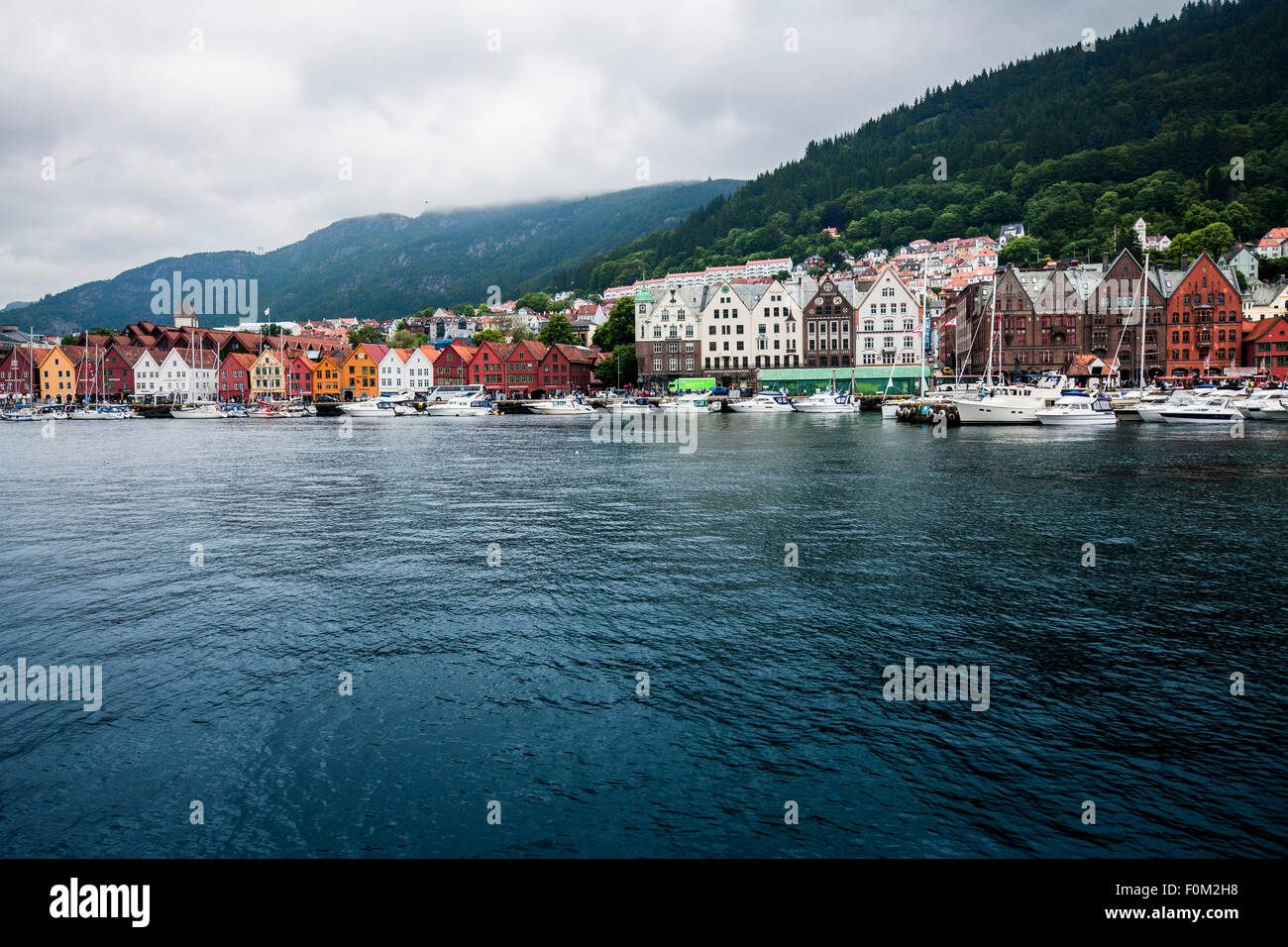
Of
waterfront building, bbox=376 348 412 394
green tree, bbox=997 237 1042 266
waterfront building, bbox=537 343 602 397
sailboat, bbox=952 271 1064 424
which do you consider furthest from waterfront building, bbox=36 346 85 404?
green tree, bbox=997 237 1042 266

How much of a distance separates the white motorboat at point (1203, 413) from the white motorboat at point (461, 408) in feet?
282

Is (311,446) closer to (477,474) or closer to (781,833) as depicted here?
(477,474)

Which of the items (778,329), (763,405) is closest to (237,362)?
(778,329)

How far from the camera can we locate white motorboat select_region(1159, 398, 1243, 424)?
6994 centimetres

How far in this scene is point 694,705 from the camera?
11.4 meters

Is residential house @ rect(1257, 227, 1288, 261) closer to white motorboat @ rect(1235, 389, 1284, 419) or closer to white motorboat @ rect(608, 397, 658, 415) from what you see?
white motorboat @ rect(1235, 389, 1284, 419)

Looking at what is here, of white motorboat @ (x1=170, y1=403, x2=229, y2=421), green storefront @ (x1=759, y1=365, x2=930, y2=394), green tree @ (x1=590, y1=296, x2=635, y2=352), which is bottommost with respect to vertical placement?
white motorboat @ (x1=170, y1=403, x2=229, y2=421)

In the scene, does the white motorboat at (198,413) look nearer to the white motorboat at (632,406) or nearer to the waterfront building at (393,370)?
the waterfront building at (393,370)

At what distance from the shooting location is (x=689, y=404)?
10819 cm

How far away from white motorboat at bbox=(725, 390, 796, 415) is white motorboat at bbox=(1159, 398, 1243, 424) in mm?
40561

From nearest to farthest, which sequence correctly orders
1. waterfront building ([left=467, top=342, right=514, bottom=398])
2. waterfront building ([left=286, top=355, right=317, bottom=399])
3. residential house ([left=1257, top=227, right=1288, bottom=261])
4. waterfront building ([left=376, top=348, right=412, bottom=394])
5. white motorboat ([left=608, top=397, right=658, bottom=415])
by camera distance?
white motorboat ([left=608, top=397, right=658, bottom=415]) < waterfront building ([left=467, top=342, right=514, bottom=398]) < waterfront building ([left=376, top=348, right=412, bottom=394]) < residential house ([left=1257, top=227, right=1288, bottom=261]) < waterfront building ([left=286, top=355, right=317, bottom=399])

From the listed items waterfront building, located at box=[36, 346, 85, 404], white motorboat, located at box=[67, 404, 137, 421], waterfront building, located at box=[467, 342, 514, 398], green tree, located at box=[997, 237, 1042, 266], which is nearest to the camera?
white motorboat, located at box=[67, 404, 137, 421]

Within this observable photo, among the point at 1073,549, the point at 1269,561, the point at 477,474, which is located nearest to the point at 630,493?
the point at 477,474
